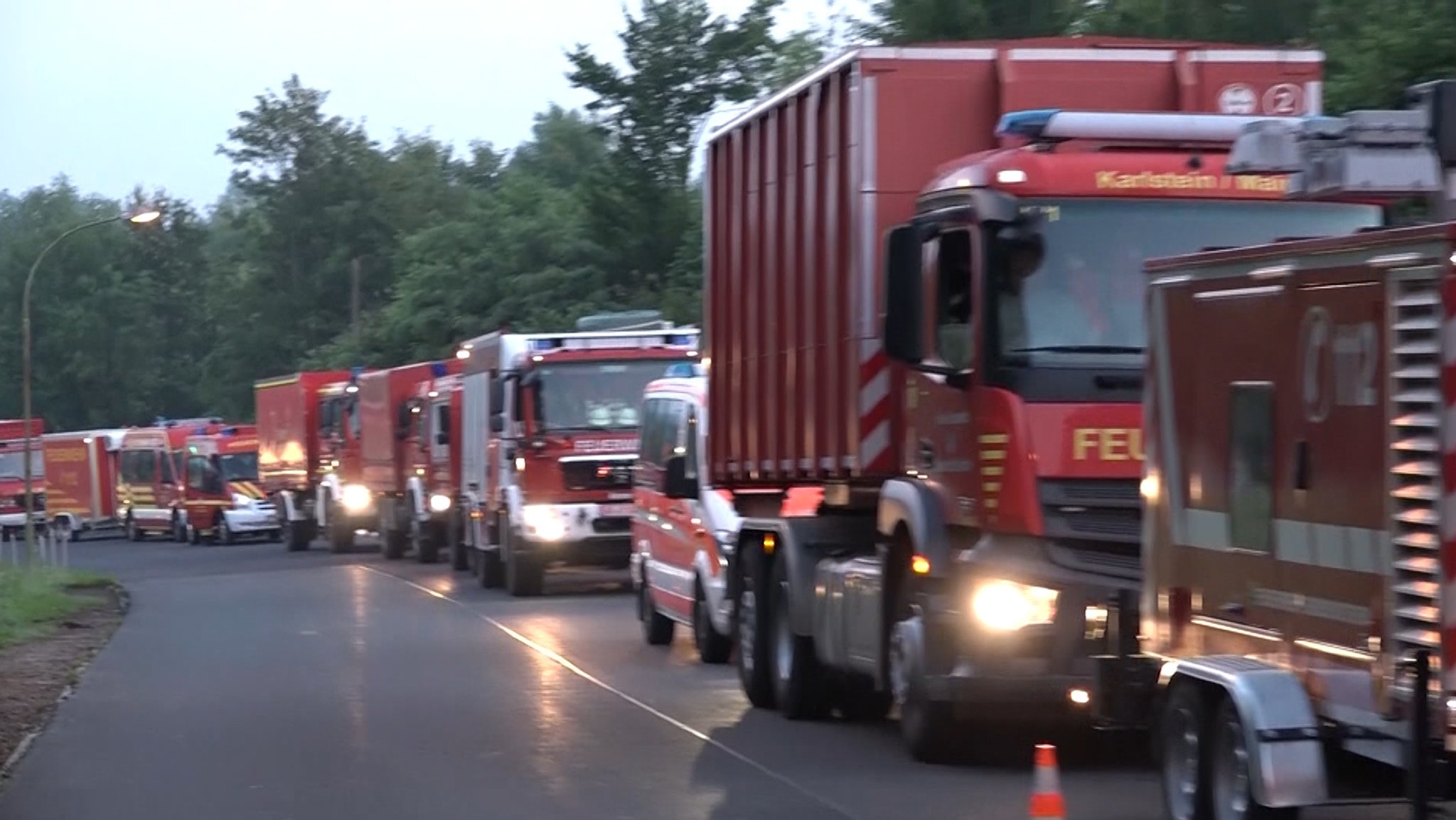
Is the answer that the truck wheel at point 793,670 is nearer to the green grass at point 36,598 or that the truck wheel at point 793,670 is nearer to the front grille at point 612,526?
the green grass at point 36,598

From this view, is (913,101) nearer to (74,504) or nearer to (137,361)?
(74,504)

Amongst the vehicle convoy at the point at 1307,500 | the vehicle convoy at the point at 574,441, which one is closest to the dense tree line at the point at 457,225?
the vehicle convoy at the point at 574,441

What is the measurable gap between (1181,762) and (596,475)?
1905cm

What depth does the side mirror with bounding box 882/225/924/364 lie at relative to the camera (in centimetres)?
1152

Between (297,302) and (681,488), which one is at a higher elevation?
(297,302)

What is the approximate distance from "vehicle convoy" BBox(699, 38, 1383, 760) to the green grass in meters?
11.6

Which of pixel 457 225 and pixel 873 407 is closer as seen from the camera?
pixel 873 407

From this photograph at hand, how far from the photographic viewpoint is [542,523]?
27625 mm

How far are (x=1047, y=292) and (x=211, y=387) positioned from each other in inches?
3535

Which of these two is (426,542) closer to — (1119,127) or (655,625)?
(655,625)

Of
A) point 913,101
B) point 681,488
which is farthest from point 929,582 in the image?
point 681,488

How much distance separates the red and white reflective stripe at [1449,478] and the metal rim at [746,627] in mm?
8372

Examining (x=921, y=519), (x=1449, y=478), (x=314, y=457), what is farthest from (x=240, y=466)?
(x=1449, y=478)

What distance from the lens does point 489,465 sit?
30.3 m
